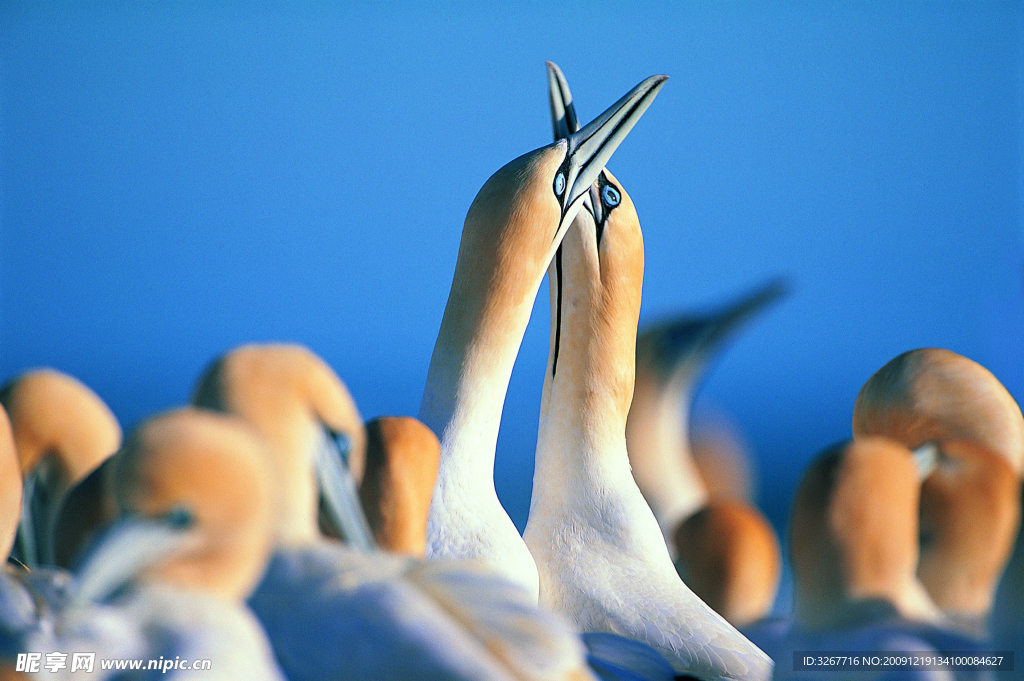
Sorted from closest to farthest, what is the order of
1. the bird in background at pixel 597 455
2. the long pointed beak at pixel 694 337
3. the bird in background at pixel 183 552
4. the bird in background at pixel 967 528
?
the bird in background at pixel 183 552, the bird in background at pixel 967 528, the bird in background at pixel 597 455, the long pointed beak at pixel 694 337

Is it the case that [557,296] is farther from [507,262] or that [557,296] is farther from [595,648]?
[595,648]

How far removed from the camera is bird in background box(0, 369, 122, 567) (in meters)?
1.86

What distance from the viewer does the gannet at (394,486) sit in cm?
157

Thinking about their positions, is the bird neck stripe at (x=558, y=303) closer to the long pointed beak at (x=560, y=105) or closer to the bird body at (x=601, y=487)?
the bird body at (x=601, y=487)

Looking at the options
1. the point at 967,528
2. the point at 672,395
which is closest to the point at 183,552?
the point at 967,528

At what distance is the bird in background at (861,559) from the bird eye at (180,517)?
2.50 ft

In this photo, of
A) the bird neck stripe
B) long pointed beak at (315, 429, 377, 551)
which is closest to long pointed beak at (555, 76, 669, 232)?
the bird neck stripe

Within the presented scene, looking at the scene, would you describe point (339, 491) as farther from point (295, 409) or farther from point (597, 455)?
point (597, 455)

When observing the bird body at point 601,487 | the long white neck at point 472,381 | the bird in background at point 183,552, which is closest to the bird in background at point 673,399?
the bird body at point 601,487

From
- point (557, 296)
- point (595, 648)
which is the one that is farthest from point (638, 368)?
point (595, 648)

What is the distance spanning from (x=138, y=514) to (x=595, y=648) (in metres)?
1.09

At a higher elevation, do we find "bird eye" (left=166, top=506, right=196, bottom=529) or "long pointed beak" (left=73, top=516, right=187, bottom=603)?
"bird eye" (left=166, top=506, right=196, bottom=529)

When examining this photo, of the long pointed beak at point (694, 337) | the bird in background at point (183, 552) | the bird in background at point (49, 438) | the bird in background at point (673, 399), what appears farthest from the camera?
the long pointed beak at point (694, 337)

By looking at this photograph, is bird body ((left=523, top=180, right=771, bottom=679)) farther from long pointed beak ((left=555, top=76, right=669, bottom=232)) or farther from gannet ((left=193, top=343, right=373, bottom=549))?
gannet ((left=193, top=343, right=373, bottom=549))
